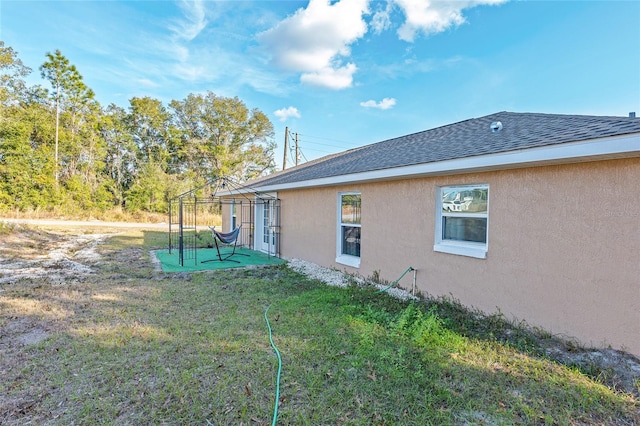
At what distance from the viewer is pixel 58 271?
740 centimetres

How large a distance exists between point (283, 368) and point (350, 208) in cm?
478

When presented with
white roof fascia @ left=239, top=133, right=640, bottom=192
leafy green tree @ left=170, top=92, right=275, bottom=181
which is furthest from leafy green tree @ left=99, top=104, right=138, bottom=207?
white roof fascia @ left=239, top=133, right=640, bottom=192

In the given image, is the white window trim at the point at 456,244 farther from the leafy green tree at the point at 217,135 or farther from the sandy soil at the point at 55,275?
the leafy green tree at the point at 217,135

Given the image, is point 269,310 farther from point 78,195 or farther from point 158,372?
point 78,195

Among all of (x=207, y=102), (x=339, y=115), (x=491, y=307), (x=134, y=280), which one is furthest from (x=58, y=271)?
(x=207, y=102)

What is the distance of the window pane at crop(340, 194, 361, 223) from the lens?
7.18 m

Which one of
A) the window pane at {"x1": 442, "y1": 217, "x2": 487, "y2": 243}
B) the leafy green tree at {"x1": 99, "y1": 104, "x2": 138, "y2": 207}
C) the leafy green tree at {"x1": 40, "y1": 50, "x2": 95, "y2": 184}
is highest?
the leafy green tree at {"x1": 40, "y1": 50, "x2": 95, "y2": 184}

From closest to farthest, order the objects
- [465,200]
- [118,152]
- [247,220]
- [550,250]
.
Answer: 1. [550,250]
2. [465,200]
3. [247,220]
4. [118,152]

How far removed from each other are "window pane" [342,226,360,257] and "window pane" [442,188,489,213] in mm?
2388

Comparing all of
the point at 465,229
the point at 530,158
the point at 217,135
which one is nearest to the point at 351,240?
the point at 465,229

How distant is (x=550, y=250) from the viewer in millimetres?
3828

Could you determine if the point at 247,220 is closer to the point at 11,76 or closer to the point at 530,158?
the point at 530,158

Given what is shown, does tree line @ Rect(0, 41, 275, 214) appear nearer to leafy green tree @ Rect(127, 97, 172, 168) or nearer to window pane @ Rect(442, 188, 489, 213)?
leafy green tree @ Rect(127, 97, 172, 168)

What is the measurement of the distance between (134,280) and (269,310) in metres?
3.71
